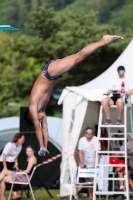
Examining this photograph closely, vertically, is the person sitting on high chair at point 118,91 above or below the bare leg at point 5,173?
above

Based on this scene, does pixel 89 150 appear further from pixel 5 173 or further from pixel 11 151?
pixel 5 173

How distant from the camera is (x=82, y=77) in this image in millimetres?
31750

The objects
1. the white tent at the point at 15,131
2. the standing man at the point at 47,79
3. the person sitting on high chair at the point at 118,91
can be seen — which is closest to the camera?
the standing man at the point at 47,79

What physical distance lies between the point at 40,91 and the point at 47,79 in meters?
0.21

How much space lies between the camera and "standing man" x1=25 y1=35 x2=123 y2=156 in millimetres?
8289

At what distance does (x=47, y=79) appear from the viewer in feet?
28.1

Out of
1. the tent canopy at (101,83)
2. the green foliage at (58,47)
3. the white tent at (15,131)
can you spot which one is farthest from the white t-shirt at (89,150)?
the green foliage at (58,47)

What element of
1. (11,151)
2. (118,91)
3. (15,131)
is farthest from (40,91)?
(15,131)

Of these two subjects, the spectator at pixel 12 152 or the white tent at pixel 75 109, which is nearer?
the spectator at pixel 12 152

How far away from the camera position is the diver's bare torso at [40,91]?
863 centimetres

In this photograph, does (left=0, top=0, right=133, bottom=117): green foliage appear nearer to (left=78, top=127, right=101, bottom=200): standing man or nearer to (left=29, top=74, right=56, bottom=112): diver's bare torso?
(left=78, top=127, right=101, bottom=200): standing man

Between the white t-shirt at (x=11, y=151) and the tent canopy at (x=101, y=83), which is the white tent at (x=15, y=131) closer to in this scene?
the tent canopy at (x=101, y=83)

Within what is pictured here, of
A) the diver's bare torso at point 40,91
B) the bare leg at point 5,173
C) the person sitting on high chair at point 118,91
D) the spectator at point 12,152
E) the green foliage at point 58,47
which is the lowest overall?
the bare leg at point 5,173

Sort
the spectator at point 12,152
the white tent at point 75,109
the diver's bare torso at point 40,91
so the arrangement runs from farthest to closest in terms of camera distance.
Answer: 1. the white tent at point 75,109
2. the spectator at point 12,152
3. the diver's bare torso at point 40,91
